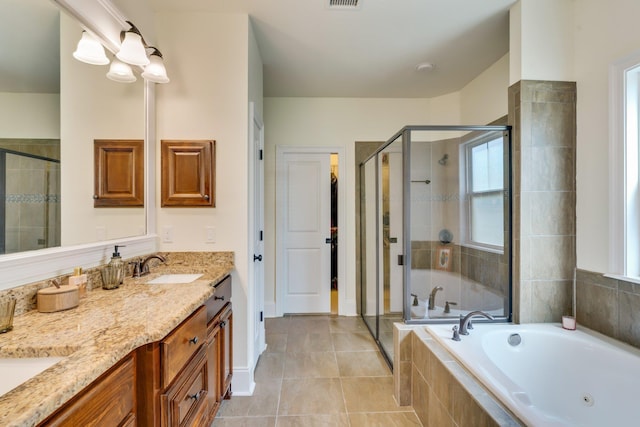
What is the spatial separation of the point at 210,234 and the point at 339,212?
5.85 feet

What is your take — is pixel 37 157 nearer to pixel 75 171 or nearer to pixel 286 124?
pixel 75 171

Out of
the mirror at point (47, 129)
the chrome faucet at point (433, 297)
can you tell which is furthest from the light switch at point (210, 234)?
the chrome faucet at point (433, 297)

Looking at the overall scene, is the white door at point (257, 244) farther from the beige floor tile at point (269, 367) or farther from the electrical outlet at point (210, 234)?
the electrical outlet at point (210, 234)

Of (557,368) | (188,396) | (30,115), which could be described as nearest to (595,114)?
(557,368)

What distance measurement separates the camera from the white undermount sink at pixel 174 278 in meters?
1.58

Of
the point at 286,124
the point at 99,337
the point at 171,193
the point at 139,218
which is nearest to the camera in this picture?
the point at 99,337

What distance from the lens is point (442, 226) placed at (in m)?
2.50

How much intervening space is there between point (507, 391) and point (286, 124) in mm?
3141

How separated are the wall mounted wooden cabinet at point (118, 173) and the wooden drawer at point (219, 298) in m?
0.75

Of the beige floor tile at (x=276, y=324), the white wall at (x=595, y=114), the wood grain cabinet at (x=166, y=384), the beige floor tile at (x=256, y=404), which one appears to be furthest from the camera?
the beige floor tile at (x=276, y=324)

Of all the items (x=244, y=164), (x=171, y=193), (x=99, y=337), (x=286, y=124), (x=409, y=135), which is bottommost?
(x=99, y=337)

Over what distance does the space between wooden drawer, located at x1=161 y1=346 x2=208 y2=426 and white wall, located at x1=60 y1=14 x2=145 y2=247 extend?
2.70ft

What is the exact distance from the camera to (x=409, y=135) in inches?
80.1

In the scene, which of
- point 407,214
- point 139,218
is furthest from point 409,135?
point 139,218
